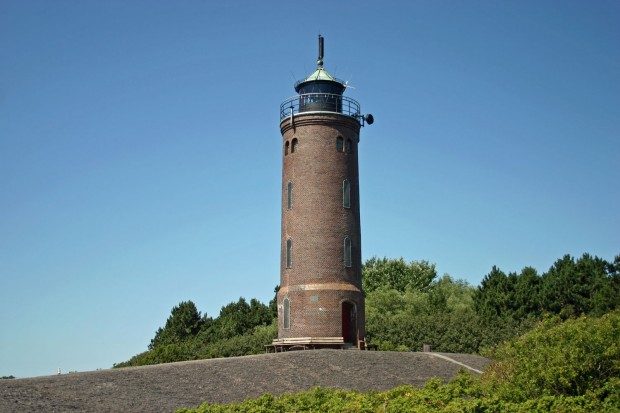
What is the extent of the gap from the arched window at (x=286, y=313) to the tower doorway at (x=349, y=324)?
2684 mm

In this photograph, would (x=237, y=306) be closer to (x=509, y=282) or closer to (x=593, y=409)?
(x=509, y=282)

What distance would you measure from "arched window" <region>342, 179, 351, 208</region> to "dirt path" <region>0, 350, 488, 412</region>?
8835mm

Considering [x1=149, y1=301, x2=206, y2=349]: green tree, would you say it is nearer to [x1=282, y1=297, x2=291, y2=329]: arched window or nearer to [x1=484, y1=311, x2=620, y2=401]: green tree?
[x1=282, y1=297, x2=291, y2=329]: arched window

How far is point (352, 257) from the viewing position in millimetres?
39219

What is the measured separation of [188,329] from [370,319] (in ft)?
70.0

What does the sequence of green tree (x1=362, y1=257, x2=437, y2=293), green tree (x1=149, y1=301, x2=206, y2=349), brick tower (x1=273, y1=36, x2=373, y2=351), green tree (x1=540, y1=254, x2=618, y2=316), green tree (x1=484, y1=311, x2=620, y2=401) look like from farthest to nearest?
green tree (x1=362, y1=257, x2=437, y2=293) < green tree (x1=149, y1=301, x2=206, y2=349) < green tree (x1=540, y1=254, x2=618, y2=316) < brick tower (x1=273, y1=36, x2=373, y2=351) < green tree (x1=484, y1=311, x2=620, y2=401)

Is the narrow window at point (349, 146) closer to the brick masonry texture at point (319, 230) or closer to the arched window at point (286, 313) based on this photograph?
the brick masonry texture at point (319, 230)

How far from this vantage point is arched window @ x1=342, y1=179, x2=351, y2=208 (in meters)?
39.4

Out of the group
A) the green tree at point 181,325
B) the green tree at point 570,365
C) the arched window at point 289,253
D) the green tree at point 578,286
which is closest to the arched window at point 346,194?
the arched window at point 289,253

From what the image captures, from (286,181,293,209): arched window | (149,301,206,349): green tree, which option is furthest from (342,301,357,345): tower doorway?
(149,301,206,349): green tree

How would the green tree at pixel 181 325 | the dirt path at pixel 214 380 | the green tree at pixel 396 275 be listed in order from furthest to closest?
the green tree at pixel 396 275, the green tree at pixel 181 325, the dirt path at pixel 214 380

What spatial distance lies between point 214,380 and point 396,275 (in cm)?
4861

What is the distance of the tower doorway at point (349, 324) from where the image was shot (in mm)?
38844

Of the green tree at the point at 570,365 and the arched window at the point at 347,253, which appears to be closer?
the green tree at the point at 570,365
